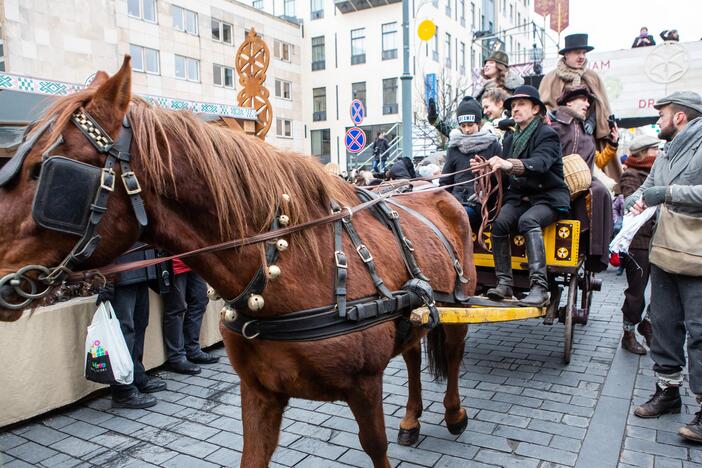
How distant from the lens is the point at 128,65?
64.7 inches

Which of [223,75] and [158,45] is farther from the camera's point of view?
[223,75]

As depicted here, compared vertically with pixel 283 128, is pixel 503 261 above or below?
below

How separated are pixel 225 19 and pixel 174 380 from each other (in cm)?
3091

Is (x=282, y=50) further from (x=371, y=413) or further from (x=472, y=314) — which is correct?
(x=371, y=413)

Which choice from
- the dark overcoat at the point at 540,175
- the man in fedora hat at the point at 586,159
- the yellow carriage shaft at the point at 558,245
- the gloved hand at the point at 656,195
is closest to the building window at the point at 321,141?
the man in fedora hat at the point at 586,159

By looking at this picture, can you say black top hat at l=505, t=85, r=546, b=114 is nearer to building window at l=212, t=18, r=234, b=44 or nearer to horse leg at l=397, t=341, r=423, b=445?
horse leg at l=397, t=341, r=423, b=445

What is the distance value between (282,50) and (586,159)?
35.6 metres

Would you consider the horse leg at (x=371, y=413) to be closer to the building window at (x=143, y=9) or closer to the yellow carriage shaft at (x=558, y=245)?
the yellow carriage shaft at (x=558, y=245)

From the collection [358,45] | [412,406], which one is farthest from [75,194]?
[358,45]

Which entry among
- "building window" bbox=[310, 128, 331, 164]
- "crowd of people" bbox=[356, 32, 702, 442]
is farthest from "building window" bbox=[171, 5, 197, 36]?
"crowd of people" bbox=[356, 32, 702, 442]

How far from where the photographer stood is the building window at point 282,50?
37250 mm

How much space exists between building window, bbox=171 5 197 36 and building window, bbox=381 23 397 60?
1471 centimetres

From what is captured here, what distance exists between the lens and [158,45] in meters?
27.4

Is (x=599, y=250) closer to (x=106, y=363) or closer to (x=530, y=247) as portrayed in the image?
(x=530, y=247)
